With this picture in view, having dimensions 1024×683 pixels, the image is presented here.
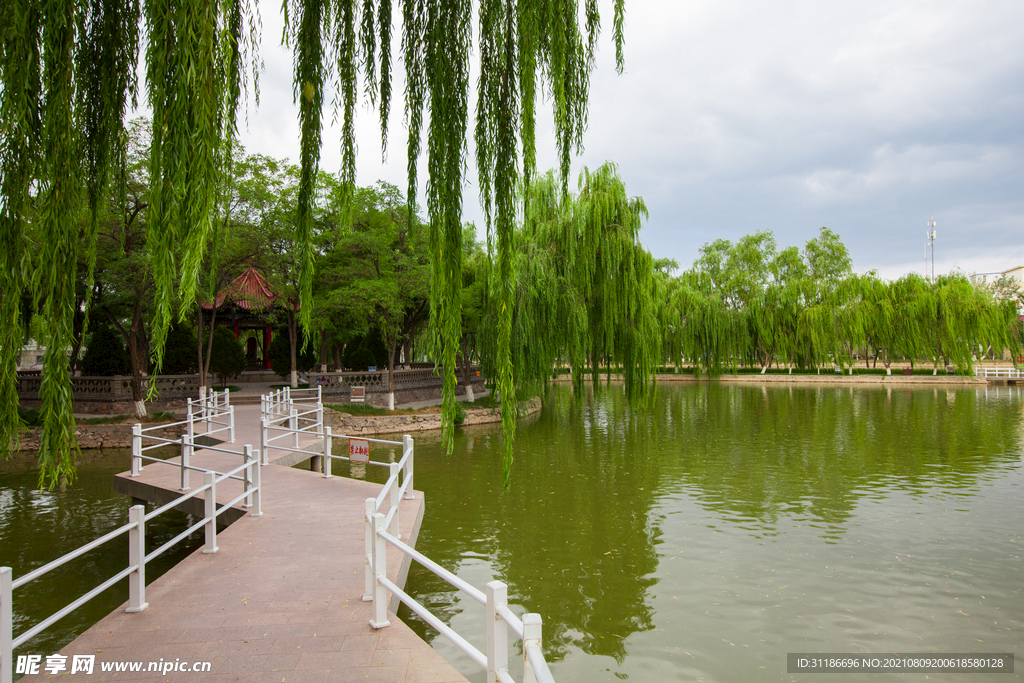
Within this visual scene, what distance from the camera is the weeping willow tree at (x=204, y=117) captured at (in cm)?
182

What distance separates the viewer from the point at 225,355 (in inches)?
1001

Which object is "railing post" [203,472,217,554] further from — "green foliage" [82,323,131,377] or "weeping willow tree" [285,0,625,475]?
"green foliage" [82,323,131,377]

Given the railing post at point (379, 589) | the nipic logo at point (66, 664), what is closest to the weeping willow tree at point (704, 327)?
the railing post at point (379, 589)

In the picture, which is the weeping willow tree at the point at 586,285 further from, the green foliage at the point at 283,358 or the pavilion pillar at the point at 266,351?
the pavilion pillar at the point at 266,351

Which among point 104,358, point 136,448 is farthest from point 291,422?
point 104,358

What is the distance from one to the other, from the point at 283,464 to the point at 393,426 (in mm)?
9180

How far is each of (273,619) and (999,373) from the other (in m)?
43.8

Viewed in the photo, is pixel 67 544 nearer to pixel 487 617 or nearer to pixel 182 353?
pixel 487 617

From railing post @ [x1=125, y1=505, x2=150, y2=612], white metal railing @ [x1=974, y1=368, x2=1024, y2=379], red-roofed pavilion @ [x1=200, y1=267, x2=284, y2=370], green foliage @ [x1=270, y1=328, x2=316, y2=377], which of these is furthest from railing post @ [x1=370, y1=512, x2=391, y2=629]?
white metal railing @ [x1=974, y1=368, x2=1024, y2=379]

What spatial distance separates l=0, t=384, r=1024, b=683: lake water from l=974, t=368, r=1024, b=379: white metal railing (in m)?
23.8

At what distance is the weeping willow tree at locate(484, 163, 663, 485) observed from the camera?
16219 mm

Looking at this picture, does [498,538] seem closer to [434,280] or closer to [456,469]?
[456,469]

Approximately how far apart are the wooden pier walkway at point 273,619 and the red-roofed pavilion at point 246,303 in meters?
18.4

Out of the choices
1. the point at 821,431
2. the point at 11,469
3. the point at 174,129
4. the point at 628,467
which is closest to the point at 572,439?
the point at 628,467
